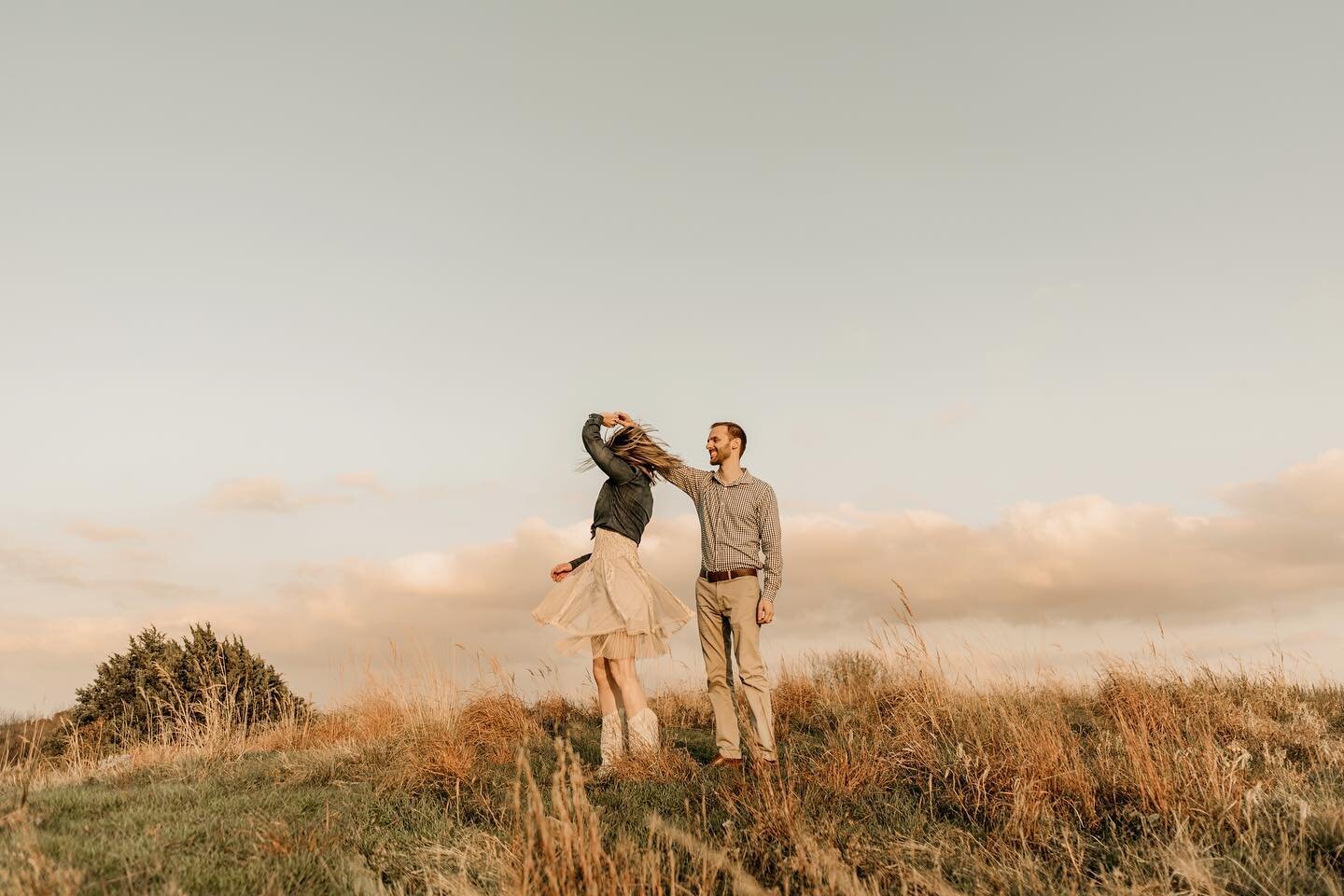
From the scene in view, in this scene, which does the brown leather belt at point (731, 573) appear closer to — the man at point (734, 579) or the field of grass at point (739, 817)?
the man at point (734, 579)

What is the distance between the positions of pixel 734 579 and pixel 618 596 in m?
1.00

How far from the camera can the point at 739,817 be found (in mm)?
5160

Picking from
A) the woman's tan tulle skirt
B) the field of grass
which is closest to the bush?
the field of grass

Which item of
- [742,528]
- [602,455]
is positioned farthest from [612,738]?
[602,455]

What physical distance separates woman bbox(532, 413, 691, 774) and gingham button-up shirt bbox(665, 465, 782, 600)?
60 cm

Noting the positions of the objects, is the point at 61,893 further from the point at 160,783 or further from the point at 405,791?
the point at 160,783

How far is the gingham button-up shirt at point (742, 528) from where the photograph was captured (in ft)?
23.8

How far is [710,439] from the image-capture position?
7.57 m

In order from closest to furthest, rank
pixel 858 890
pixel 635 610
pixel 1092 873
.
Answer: pixel 858 890, pixel 1092 873, pixel 635 610

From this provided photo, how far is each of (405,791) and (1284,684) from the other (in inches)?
402

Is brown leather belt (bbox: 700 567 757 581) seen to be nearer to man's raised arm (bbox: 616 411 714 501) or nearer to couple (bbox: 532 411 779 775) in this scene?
couple (bbox: 532 411 779 775)

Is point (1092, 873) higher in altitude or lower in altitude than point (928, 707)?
lower

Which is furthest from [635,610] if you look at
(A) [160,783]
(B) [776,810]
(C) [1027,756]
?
(A) [160,783]

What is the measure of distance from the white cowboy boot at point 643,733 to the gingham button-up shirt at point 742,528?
1.37 m
